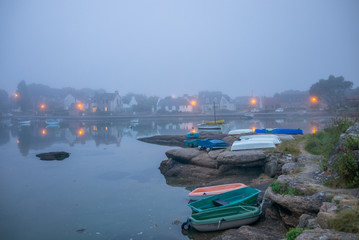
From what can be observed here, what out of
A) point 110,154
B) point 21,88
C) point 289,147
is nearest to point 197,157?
point 289,147

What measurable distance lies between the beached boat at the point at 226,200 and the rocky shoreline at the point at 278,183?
55 cm

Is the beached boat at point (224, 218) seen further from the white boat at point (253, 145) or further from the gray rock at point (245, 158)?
the white boat at point (253, 145)

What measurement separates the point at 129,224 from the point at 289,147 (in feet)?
32.8

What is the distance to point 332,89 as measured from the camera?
237 feet

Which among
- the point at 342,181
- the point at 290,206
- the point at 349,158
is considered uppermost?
the point at 349,158

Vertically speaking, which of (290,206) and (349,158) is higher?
(349,158)

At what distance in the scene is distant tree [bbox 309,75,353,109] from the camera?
233 ft

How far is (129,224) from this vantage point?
33.3 feet

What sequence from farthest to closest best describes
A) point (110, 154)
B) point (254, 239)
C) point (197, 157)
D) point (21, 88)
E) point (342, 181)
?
point (21, 88), point (110, 154), point (197, 157), point (342, 181), point (254, 239)

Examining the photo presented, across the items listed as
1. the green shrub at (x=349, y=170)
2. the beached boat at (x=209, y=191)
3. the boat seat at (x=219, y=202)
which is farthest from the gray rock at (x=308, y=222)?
the beached boat at (x=209, y=191)

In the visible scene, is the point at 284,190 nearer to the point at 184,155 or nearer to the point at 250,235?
the point at 250,235

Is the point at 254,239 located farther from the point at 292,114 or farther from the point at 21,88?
the point at 21,88

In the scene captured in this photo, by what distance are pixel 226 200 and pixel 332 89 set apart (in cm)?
7537

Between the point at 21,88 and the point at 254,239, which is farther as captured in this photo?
the point at 21,88
